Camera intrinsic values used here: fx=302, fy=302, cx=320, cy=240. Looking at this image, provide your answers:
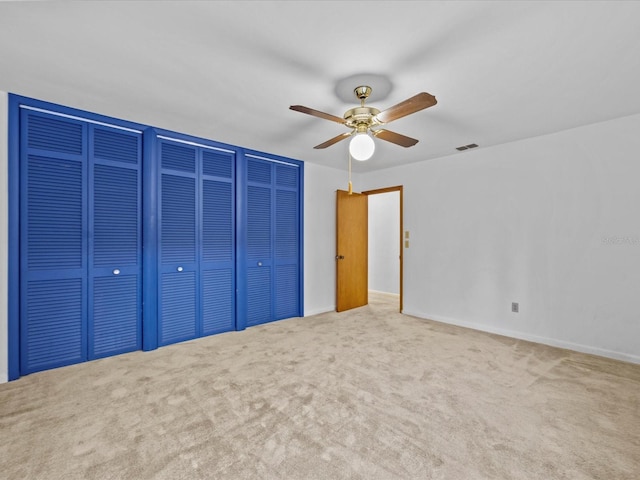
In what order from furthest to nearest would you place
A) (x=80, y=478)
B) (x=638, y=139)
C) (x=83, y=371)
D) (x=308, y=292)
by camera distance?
(x=308, y=292) < (x=638, y=139) < (x=83, y=371) < (x=80, y=478)

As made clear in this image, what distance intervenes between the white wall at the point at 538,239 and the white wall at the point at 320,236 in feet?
4.05

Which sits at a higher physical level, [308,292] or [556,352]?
[308,292]

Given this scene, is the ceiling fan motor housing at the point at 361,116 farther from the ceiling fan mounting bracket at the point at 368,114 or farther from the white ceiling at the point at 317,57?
the white ceiling at the point at 317,57

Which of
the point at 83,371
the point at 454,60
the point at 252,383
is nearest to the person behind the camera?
the point at 454,60

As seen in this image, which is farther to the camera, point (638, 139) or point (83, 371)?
point (638, 139)

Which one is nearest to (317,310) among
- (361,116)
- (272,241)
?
(272,241)

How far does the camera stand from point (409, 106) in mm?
1972

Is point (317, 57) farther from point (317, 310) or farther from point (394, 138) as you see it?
point (317, 310)

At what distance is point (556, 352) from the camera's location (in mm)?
3176

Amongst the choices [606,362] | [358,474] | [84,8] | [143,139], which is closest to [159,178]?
[143,139]

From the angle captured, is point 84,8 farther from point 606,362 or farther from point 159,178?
point 606,362

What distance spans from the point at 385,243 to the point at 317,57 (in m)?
5.33

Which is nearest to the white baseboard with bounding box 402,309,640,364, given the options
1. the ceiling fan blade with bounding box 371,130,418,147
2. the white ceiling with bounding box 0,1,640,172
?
the white ceiling with bounding box 0,1,640,172

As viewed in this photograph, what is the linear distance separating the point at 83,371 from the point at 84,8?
9.09 feet
